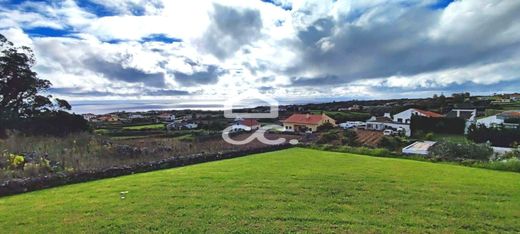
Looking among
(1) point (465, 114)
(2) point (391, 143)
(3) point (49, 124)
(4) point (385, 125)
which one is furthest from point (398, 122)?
(3) point (49, 124)

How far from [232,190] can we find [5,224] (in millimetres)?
3597

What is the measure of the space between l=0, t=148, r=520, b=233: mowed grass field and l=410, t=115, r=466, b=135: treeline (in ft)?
86.7

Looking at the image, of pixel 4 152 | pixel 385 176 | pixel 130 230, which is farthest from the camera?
pixel 4 152

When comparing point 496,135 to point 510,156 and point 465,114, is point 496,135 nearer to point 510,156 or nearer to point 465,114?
point 465,114

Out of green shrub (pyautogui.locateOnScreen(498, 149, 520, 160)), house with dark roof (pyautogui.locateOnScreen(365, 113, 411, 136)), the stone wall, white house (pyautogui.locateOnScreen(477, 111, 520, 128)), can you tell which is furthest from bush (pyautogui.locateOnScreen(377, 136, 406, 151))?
the stone wall

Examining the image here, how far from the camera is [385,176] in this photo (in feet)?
24.5

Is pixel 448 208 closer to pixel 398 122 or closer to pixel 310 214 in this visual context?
pixel 310 214

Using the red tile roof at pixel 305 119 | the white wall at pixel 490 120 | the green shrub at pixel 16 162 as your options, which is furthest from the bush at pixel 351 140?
the green shrub at pixel 16 162

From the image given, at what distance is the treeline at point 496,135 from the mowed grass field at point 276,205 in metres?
21.5

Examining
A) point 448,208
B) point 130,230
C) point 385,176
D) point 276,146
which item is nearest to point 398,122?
point 276,146

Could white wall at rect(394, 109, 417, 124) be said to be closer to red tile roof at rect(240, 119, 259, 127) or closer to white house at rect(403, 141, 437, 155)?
white house at rect(403, 141, 437, 155)

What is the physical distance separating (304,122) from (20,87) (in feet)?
83.3

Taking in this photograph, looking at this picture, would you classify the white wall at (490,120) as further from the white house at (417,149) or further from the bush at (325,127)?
the bush at (325,127)

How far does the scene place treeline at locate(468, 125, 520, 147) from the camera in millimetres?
23891
